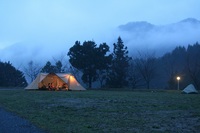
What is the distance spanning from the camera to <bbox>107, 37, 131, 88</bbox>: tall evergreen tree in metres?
59.3

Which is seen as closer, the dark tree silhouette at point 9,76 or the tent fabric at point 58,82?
the tent fabric at point 58,82

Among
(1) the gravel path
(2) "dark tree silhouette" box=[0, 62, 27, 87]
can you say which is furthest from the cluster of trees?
(1) the gravel path

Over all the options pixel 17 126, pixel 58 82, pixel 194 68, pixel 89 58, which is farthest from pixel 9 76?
pixel 17 126

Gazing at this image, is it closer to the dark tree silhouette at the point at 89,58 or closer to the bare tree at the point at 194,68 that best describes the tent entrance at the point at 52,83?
the dark tree silhouette at the point at 89,58

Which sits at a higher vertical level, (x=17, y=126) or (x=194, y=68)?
(x=194, y=68)

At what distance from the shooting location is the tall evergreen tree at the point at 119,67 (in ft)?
195

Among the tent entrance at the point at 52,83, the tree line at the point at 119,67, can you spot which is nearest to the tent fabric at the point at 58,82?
the tent entrance at the point at 52,83

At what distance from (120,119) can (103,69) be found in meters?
45.6

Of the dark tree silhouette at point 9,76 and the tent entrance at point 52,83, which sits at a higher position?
the dark tree silhouette at point 9,76

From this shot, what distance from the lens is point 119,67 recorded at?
60.3 meters

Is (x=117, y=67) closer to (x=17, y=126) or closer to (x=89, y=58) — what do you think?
(x=89, y=58)

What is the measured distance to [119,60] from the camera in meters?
61.6

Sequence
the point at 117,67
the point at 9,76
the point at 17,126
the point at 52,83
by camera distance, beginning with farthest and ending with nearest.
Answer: the point at 9,76
the point at 117,67
the point at 52,83
the point at 17,126

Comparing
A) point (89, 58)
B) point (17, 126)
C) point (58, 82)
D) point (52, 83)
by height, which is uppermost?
point (89, 58)
